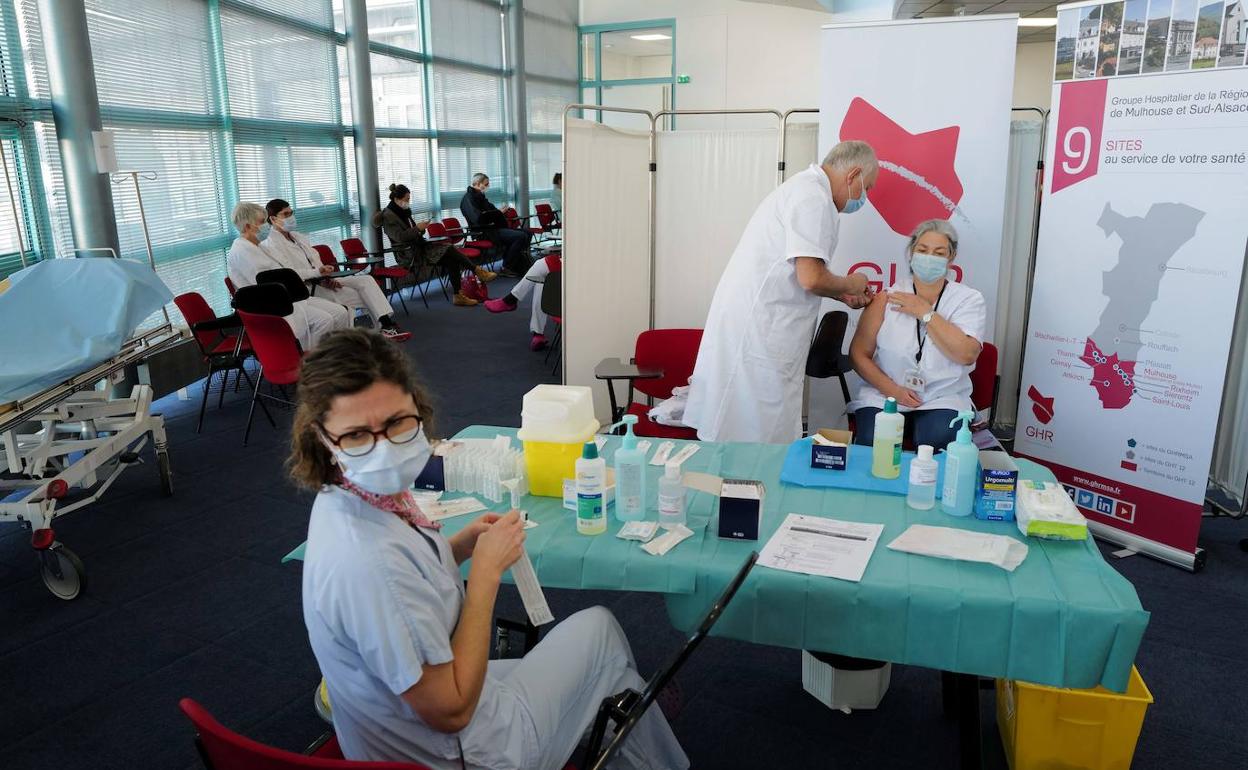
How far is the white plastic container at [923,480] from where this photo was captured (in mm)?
1929

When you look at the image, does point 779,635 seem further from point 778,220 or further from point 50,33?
point 50,33

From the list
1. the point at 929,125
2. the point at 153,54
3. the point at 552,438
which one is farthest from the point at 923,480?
the point at 153,54

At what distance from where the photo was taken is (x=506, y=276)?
34.3ft

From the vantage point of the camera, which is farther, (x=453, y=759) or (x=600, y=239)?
(x=600, y=239)

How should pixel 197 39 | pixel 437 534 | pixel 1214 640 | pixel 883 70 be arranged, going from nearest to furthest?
pixel 437 534, pixel 1214 640, pixel 883 70, pixel 197 39

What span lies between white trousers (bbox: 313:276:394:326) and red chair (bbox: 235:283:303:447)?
6.89ft

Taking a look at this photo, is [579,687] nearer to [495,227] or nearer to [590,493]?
[590,493]

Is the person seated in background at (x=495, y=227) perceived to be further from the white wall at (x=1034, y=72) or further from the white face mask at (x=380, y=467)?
the white wall at (x=1034, y=72)

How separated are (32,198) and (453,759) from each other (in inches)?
187

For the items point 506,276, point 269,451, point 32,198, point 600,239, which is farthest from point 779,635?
point 506,276

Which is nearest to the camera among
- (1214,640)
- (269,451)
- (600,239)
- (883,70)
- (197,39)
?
(1214,640)

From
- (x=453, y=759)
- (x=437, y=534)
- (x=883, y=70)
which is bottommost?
(x=453, y=759)

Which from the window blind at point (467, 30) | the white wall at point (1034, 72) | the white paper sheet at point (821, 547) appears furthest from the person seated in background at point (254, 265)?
the white wall at point (1034, 72)

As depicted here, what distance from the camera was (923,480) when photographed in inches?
76.1
